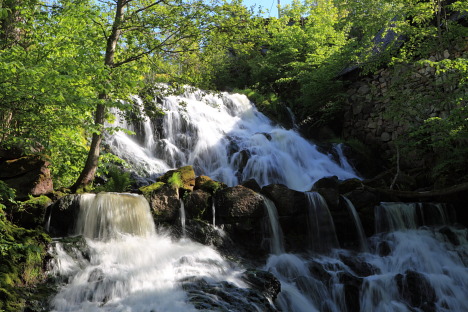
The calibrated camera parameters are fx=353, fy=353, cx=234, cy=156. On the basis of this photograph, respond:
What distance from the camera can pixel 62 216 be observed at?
6688 millimetres

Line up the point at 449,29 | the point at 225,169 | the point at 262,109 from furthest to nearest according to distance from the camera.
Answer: the point at 262,109, the point at 225,169, the point at 449,29

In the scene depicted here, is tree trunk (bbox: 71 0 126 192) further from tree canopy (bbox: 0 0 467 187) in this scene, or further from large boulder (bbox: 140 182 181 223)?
large boulder (bbox: 140 182 181 223)

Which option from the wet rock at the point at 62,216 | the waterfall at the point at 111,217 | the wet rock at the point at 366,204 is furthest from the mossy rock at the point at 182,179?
the wet rock at the point at 366,204

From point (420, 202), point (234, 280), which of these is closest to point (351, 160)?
point (420, 202)

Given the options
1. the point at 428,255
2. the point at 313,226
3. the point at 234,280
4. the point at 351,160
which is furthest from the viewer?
the point at 351,160

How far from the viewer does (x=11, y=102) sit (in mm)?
4918

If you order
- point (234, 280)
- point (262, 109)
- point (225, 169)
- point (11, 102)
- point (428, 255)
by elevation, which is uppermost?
point (262, 109)

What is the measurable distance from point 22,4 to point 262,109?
1362 cm

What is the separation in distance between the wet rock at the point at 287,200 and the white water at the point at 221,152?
3.31m

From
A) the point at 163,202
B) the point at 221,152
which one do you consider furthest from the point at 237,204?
Answer: the point at 221,152

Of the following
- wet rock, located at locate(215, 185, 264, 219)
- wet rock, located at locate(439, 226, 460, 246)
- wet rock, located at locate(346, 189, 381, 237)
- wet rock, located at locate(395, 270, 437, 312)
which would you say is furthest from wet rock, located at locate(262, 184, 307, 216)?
wet rock, located at locate(439, 226, 460, 246)

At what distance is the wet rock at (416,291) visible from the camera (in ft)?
20.5

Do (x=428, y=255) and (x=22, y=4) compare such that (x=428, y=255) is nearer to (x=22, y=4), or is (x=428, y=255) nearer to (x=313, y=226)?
(x=313, y=226)

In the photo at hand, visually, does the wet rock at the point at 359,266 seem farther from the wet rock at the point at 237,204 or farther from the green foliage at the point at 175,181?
the green foliage at the point at 175,181
